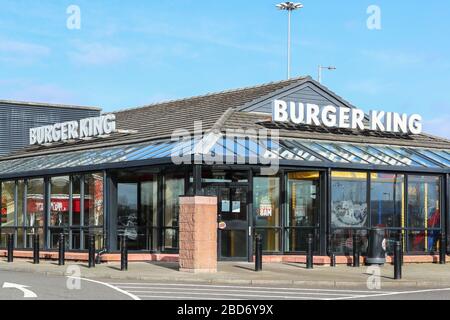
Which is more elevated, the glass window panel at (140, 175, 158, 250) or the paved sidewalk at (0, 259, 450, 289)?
the glass window panel at (140, 175, 158, 250)

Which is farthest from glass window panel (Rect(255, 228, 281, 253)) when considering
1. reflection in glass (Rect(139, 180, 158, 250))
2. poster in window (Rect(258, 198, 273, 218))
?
reflection in glass (Rect(139, 180, 158, 250))

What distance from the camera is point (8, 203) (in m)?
33.6

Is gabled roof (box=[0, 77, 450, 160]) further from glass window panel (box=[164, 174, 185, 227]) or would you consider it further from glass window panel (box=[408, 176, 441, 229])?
glass window panel (box=[408, 176, 441, 229])

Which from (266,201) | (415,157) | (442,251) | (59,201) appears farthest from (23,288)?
(415,157)

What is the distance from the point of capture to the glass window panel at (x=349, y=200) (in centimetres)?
2683

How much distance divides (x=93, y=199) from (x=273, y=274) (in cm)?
929

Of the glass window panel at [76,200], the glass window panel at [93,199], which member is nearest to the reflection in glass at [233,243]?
the glass window panel at [93,199]

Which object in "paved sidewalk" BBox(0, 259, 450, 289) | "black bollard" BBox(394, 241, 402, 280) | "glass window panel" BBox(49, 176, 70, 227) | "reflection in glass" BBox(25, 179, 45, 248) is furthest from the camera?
"reflection in glass" BBox(25, 179, 45, 248)

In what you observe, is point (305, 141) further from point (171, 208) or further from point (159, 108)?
point (159, 108)

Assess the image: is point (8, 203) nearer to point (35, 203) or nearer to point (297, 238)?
point (35, 203)

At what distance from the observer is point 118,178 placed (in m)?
28.6

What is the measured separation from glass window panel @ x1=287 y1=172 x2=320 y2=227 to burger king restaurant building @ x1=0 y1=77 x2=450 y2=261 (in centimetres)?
4

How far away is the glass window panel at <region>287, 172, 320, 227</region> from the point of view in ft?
89.2
